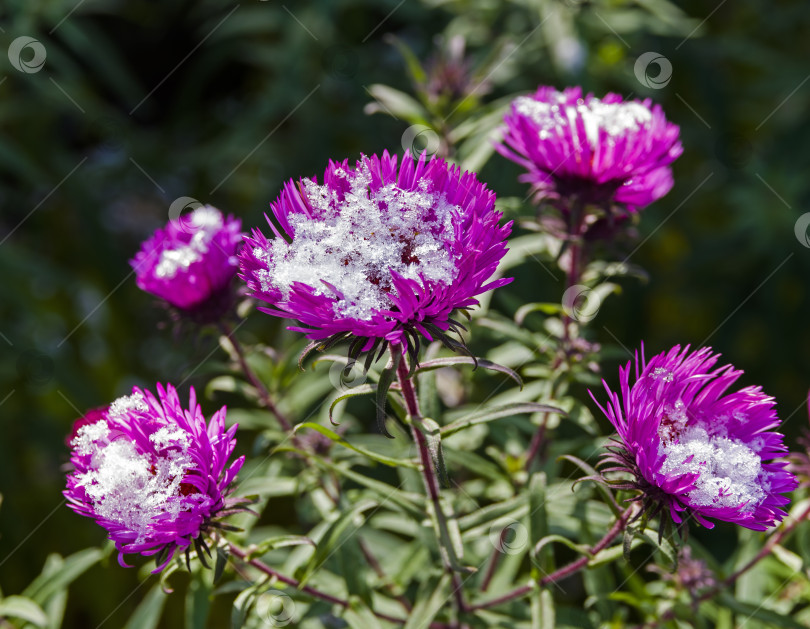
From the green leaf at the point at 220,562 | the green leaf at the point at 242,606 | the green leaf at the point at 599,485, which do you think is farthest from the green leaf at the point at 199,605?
the green leaf at the point at 599,485

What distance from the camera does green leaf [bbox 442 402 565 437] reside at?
688mm

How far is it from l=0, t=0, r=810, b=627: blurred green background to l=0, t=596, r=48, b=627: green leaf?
516 mm

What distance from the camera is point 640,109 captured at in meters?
0.81

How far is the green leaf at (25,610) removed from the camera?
88cm

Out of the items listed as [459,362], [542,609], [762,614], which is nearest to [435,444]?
[459,362]

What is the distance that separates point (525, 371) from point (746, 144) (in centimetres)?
110

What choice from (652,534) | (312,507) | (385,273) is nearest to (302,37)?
(312,507)

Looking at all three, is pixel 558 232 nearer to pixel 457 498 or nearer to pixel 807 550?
pixel 457 498
